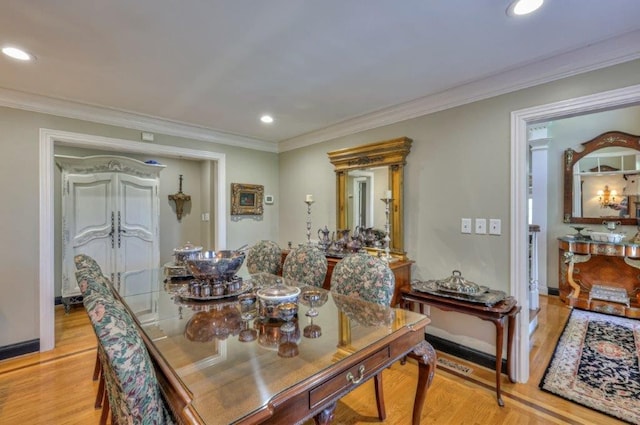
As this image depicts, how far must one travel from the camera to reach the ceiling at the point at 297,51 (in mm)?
1543

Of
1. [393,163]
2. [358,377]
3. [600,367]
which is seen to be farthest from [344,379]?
[600,367]

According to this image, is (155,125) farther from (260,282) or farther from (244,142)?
(260,282)

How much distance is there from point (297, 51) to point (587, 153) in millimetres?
4433

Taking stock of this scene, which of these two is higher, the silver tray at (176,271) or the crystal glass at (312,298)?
the silver tray at (176,271)

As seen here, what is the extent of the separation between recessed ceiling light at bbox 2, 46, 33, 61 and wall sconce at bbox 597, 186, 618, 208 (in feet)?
20.4

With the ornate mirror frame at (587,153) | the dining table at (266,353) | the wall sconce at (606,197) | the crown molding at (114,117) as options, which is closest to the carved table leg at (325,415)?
the dining table at (266,353)

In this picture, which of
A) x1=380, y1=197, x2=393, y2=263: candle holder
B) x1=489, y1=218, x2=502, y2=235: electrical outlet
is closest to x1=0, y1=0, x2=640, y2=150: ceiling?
x1=380, y1=197, x2=393, y2=263: candle holder

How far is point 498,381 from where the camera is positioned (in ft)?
6.57

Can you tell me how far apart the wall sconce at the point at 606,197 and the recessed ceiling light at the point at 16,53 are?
244 inches

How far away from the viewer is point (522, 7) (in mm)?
1507

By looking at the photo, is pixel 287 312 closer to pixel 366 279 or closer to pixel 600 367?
pixel 366 279

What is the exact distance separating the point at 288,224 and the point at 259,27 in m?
2.93

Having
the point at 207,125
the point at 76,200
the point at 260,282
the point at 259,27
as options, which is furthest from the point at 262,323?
the point at 76,200

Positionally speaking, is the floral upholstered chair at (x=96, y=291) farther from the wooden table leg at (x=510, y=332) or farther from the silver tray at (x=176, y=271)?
the wooden table leg at (x=510, y=332)
